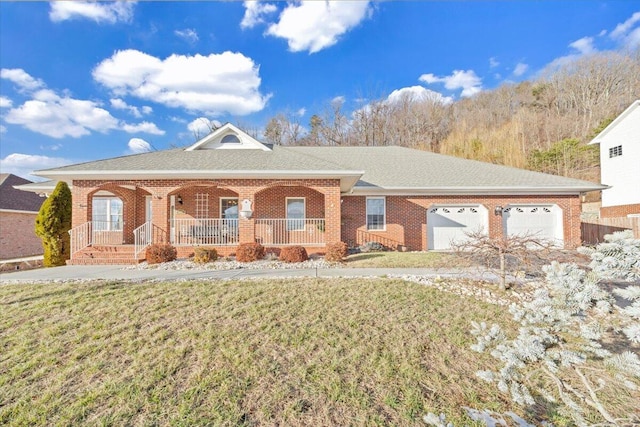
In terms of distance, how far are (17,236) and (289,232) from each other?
56.1 feet

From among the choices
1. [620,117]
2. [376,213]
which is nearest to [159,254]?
[376,213]

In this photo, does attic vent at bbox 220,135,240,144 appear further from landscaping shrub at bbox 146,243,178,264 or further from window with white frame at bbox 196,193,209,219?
landscaping shrub at bbox 146,243,178,264

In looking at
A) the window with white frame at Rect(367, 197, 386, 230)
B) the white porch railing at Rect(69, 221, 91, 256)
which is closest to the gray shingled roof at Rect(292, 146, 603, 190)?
the window with white frame at Rect(367, 197, 386, 230)

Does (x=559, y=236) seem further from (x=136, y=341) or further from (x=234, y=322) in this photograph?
→ (x=136, y=341)

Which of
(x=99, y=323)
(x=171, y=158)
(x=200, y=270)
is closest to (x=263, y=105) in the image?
(x=171, y=158)

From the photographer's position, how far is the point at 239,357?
13.1ft

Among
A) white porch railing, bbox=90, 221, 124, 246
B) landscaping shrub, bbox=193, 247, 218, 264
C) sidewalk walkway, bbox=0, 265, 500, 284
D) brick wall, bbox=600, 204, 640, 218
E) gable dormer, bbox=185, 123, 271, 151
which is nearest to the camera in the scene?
sidewalk walkway, bbox=0, 265, 500, 284

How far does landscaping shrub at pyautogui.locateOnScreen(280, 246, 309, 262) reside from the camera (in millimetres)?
9969

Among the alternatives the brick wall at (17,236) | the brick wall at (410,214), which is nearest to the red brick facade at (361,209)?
the brick wall at (410,214)

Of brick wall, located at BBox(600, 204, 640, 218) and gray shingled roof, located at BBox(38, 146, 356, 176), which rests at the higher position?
gray shingled roof, located at BBox(38, 146, 356, 176)

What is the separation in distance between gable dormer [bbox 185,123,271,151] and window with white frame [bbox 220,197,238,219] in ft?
7.93

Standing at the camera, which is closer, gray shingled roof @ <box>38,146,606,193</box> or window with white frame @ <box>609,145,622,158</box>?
gray shingled roof @ <box>38,146,606,193</box>

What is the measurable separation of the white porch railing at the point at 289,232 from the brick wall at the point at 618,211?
17113 mm

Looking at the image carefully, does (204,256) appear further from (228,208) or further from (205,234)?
(228,208)
